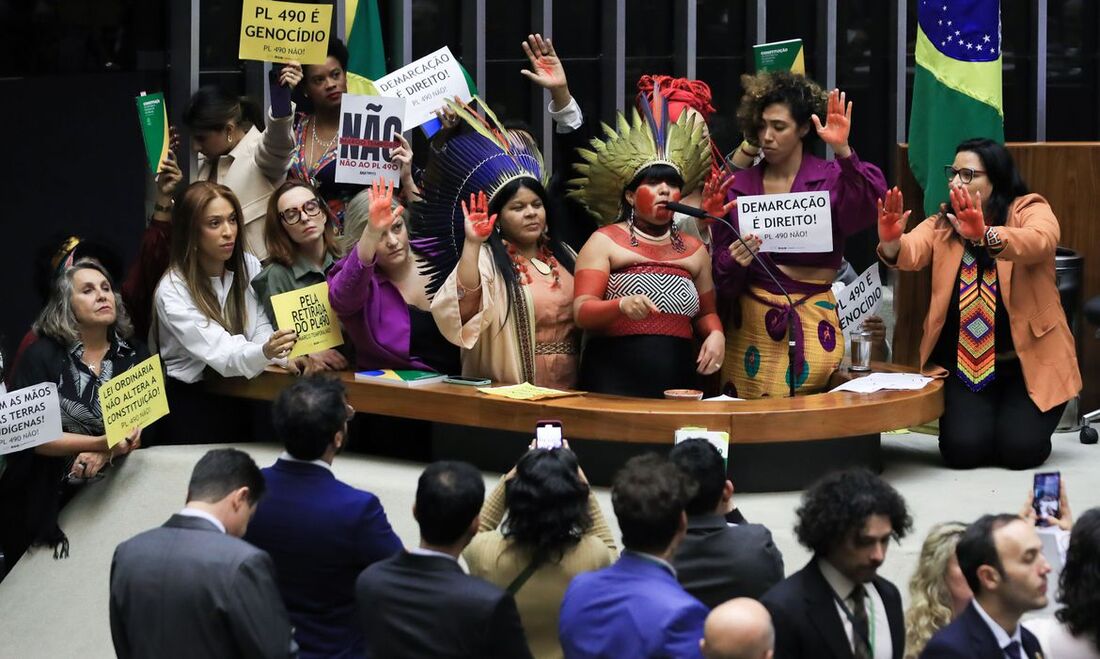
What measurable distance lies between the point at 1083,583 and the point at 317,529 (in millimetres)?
1769

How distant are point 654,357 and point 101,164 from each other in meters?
4.20

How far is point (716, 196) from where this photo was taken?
20.8ft

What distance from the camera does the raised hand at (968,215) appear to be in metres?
6.20

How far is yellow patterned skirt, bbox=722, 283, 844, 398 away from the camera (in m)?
6.48

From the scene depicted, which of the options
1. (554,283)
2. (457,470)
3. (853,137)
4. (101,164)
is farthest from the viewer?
(853,137)

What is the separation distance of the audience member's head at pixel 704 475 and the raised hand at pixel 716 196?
92.1 inches

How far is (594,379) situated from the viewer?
21.0ft

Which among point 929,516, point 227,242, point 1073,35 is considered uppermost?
point 1073,35

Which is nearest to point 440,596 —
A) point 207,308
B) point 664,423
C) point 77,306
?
point 664,423

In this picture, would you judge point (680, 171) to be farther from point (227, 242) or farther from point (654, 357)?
point (227, 242)

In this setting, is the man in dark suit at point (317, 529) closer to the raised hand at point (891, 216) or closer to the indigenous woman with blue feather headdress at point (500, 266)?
the indigenous woman with blue feather headdress at point (500, 266)

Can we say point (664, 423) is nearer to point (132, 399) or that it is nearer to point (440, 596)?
point (132, 399)

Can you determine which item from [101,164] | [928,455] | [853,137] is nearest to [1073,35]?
[853,137]

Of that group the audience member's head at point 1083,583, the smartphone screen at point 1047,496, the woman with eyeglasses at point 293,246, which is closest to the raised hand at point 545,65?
the woman with eyeglasses at point 293,246
